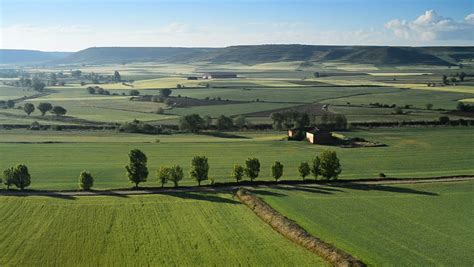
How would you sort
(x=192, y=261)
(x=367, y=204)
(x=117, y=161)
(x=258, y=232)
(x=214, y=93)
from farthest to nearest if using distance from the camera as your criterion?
1. (x=214, y=93)
2. (x=117, y=161)
3. (x=367, y=204)
4. (x=258, y=232)
5. (x=192, y=261)

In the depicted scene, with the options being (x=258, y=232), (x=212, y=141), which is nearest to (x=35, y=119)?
(x=212, y=141)

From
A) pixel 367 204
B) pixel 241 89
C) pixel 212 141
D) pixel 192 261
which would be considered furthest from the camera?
pixel 241 89

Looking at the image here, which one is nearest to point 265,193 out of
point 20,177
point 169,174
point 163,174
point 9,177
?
point 169,174

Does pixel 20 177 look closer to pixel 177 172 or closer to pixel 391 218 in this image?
pixel 177 172

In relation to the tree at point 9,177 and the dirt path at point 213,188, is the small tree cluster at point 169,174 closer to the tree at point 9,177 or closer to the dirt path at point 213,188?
the dirt path at point 213,188

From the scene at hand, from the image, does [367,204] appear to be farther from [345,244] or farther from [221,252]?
[221,252]

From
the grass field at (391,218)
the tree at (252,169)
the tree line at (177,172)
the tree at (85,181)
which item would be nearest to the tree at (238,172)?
the tree line at (177,172)

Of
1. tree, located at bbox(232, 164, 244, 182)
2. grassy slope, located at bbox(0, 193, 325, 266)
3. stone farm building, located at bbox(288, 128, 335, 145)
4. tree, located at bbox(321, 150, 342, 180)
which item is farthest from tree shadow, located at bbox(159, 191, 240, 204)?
stone farm building, located at bbox(288, 128, 335, 145)
